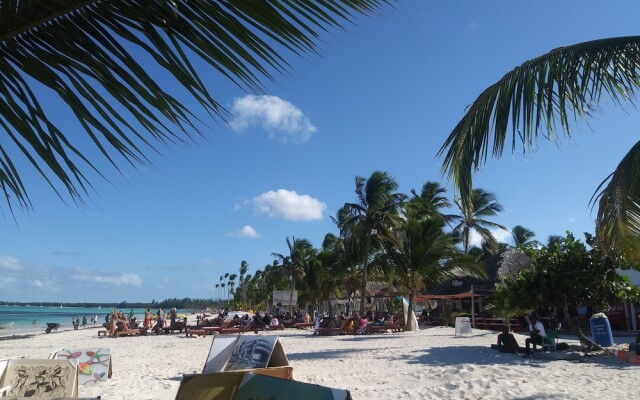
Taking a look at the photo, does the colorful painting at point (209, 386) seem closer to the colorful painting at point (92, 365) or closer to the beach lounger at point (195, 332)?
the colorful painting at point (92, 365)

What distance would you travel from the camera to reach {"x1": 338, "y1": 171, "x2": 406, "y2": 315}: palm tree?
25.9 metres

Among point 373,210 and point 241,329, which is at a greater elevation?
point 373,210

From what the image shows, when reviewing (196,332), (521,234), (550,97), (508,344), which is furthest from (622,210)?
(521,234)

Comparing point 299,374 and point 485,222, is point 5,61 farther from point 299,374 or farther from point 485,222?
point 485,222

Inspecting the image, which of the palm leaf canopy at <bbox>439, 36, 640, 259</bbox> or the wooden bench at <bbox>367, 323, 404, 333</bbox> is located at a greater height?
the palm leaf canopy at <bbox>439, 36, 640, 259</bbox>

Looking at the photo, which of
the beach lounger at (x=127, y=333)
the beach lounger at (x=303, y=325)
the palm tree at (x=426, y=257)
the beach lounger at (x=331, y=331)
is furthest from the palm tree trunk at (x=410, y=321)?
the beach lounger at (x=127, y=333)

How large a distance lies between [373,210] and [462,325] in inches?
351

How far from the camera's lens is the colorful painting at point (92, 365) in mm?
8969

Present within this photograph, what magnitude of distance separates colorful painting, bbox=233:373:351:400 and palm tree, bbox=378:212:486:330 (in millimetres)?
18981

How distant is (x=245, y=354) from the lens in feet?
19.1

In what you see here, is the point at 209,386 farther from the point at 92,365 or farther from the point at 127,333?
the point at 127,333

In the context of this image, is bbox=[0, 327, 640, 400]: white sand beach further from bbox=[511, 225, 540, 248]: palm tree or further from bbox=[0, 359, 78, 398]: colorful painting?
bbox=[511, 225, 540, 248]: palm tree

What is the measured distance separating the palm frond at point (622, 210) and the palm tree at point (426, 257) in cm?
1634

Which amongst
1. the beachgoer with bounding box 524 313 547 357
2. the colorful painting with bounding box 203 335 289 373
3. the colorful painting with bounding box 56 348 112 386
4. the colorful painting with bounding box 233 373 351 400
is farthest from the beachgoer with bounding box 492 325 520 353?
the colorful painting with bounding box 233 373 351 400
